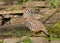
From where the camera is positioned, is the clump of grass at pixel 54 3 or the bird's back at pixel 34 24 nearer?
the bird's back at pixel 34 24

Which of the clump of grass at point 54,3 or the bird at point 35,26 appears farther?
the clump of grass at point 54,3

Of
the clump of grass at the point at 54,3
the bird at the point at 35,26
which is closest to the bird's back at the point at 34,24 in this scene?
the bird at the point at 35,26

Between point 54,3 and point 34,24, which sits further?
point 54,3

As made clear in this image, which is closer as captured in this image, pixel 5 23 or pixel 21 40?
pixel 21 40

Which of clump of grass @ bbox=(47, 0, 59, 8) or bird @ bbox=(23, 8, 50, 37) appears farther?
clump of grass @ bbox=(47, 0, 59, 8)

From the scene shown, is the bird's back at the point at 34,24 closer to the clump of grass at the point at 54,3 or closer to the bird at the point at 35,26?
the bird at the point at 35,26

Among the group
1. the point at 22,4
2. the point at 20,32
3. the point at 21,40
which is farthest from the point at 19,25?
the point at 21,40

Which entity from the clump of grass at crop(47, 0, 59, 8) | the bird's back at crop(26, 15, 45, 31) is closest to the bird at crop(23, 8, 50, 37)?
the bird's back at crop(26, 15, 45, 31)

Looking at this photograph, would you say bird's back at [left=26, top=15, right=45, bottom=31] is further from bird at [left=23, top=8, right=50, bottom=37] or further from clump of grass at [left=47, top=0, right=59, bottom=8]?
clump of grass at [left=47, top=0, right=59, bottom=8]

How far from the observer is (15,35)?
21.5 feet

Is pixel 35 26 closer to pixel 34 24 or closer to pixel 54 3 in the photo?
pixel 34 24

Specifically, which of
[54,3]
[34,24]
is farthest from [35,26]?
[54,3]

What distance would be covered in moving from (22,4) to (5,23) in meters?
0.80

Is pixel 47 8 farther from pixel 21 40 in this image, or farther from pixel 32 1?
pixel 21 40
